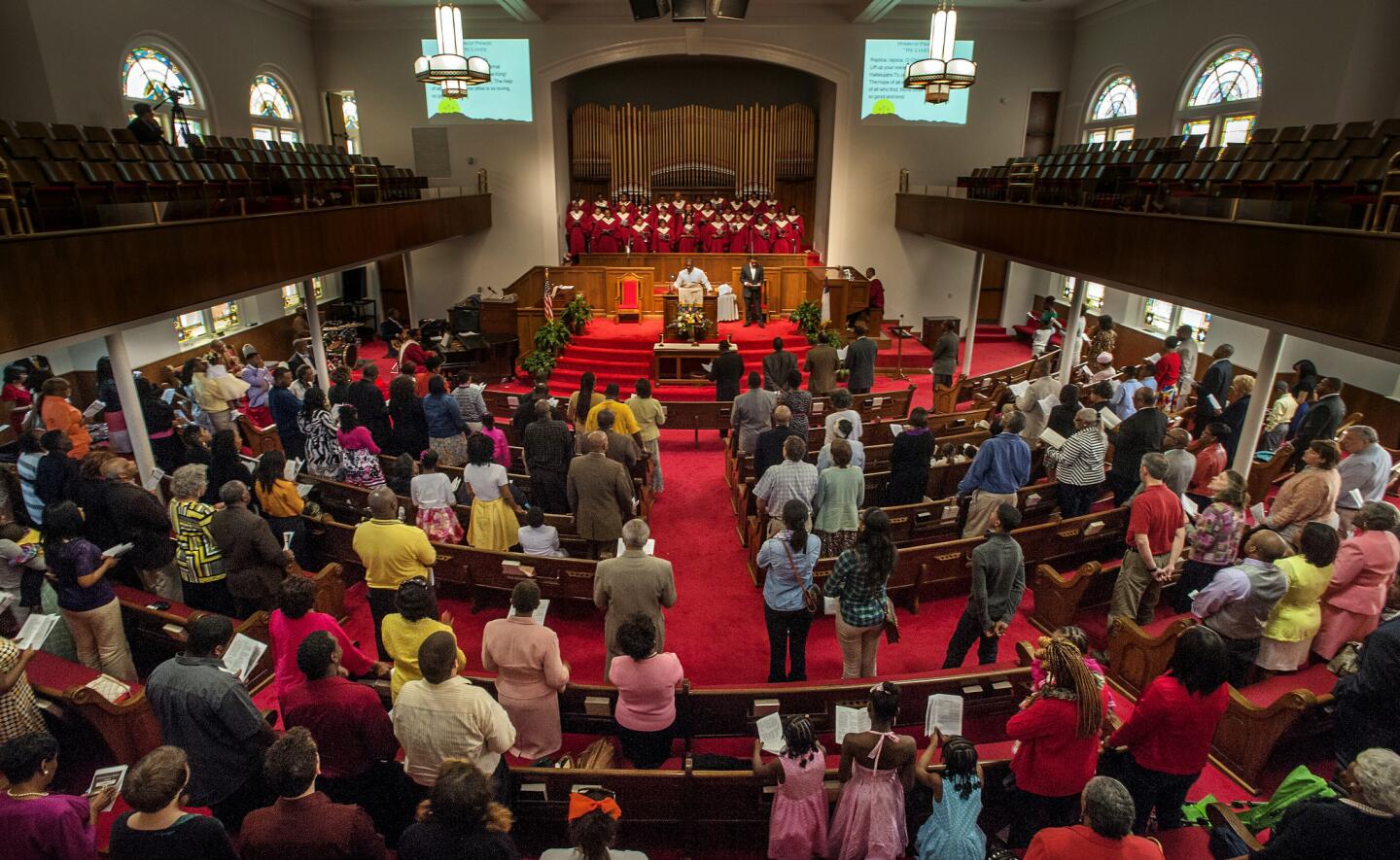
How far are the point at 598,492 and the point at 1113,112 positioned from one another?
14491 mm

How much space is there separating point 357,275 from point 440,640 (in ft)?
53.6

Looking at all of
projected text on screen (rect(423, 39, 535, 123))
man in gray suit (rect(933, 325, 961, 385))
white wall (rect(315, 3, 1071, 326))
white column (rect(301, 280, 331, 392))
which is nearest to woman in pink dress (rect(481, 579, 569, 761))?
white column (rect(301, 280, 331, 392))

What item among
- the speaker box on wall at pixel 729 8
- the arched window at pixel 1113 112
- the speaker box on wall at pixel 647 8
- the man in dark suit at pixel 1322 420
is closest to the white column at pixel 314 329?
the speaker box on wall at pixel 647 8

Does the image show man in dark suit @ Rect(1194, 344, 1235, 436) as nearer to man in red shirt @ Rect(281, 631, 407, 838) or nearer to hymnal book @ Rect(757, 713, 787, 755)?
hymnal book @ Rect(757, 713, 787, 755)

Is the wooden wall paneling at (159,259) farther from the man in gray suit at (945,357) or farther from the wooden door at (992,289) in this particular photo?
the wooden door at (992,289)

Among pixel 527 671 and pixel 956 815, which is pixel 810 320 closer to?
pixel 527 671

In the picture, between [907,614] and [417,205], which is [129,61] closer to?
[417,205]

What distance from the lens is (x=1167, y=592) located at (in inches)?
223

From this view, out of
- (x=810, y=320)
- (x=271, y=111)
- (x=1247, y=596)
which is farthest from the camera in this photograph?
Answer: (x=271, y=111)

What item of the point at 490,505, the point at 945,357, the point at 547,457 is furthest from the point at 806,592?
the point at 945,357

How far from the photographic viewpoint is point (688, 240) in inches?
629

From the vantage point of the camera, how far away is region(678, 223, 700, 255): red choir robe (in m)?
15.9

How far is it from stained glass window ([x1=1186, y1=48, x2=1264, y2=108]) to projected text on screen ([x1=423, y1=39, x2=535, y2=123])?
12477 mm

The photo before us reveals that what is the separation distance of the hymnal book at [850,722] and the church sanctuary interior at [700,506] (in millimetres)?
16
